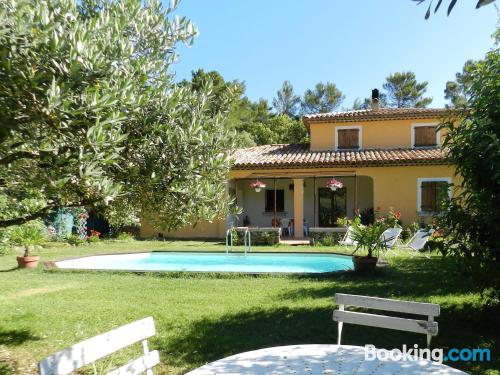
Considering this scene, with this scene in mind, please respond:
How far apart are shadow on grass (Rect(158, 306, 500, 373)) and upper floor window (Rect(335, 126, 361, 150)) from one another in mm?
15637

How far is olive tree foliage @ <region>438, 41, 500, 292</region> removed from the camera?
512 centimetres

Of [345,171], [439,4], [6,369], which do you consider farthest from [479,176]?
[345,171]

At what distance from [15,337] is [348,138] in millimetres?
18717

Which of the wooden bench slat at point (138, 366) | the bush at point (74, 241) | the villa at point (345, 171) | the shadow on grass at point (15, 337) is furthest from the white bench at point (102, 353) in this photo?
the bush at point (74, 241)

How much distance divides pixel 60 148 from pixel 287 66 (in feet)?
134

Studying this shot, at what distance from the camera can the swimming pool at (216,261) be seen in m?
13.3

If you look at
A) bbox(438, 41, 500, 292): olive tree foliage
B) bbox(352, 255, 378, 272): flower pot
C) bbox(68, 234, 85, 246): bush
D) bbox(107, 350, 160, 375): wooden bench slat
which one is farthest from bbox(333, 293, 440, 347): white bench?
bbox(68, 234, 85, 246): bush

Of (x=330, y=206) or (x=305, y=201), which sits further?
(x=305, y=201)

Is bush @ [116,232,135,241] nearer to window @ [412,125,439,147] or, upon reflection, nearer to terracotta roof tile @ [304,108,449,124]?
terracotta roof tile @ [304,108,449,124]

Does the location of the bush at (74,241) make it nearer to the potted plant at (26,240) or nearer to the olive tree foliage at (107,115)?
the potted plant at (26,240)

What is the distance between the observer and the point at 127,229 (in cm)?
2189

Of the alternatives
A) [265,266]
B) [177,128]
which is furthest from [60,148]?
[265,266]

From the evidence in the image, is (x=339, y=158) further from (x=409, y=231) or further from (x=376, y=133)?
(x=409, y=231)

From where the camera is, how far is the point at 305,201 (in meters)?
22.9
